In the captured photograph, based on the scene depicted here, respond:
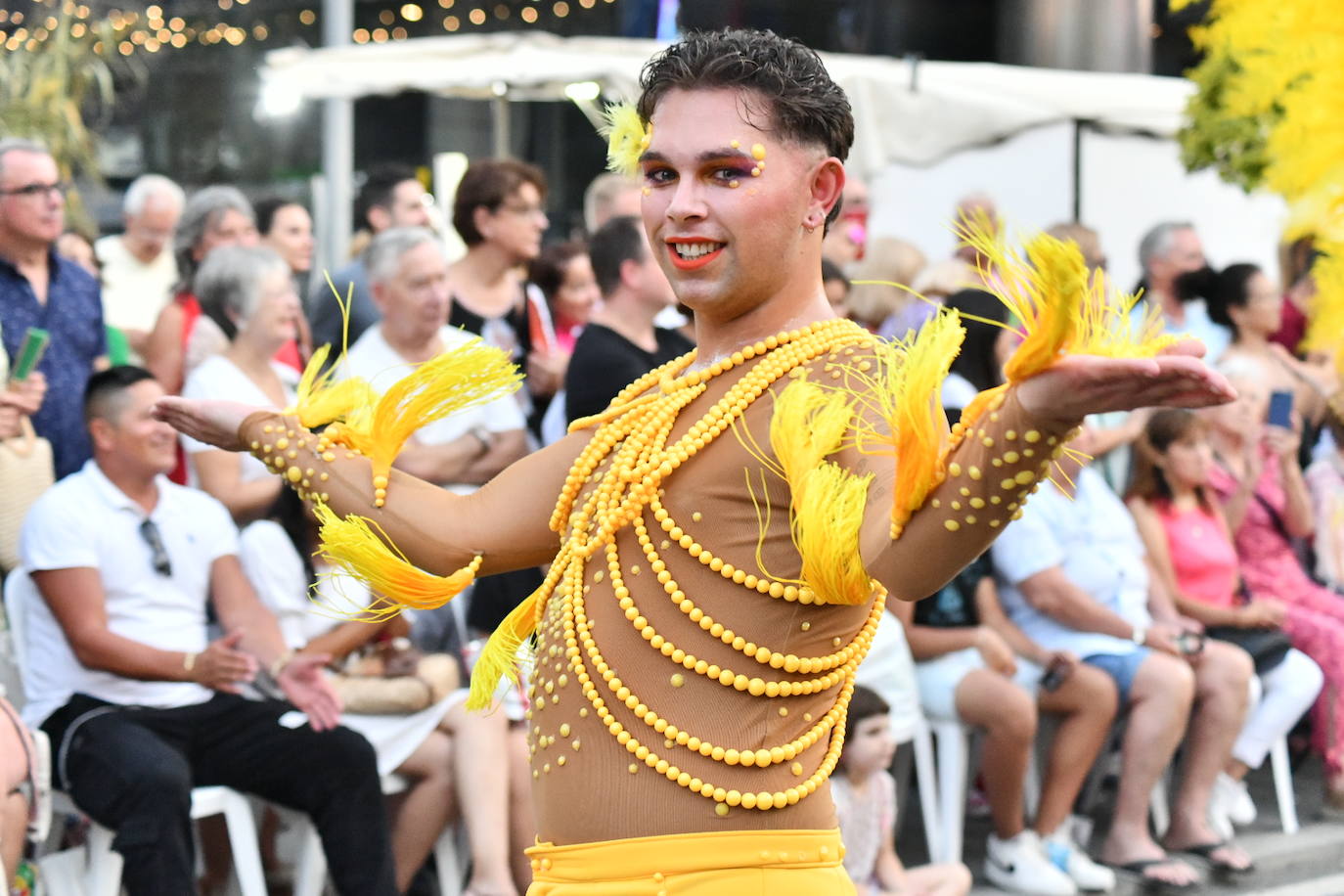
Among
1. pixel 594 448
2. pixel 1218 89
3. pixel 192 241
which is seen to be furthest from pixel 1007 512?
pixel 1218 89

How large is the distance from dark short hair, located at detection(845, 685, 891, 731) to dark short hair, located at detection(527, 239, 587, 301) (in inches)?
96.4

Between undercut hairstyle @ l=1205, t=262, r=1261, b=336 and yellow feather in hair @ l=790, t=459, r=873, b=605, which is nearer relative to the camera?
yellow feather in hair @ l=790, t=459, r=873, b=605

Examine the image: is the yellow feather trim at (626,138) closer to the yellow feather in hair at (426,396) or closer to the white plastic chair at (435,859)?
the yellow feather in hair at (426,396)

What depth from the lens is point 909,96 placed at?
9.31 metres

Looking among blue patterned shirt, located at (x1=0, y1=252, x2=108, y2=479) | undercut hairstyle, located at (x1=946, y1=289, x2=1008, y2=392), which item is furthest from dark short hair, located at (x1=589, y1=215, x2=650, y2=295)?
blue patterned shirt, located at (x1=0, y1=252, x2=108, y2=479)

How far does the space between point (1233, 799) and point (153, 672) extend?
434cm

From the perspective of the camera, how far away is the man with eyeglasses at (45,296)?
5742 millimetres

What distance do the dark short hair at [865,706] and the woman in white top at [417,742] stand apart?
1.02 metres

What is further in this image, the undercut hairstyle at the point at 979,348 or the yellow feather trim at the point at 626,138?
the undercut hairstyle at the point at 979,348

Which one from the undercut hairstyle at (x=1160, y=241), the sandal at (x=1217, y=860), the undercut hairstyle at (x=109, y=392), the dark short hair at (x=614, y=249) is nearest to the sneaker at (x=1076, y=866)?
the sandal at (x=1217, y=860)

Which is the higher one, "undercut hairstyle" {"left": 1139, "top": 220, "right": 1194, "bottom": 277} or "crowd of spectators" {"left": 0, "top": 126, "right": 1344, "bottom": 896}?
"undercut hairstyle" {"left": 1139, "top": 220, "right": 1194, "bottom": 277}

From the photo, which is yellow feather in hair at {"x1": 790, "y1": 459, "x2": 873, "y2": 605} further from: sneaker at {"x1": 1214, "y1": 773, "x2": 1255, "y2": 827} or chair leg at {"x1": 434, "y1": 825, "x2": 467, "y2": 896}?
sneaker at {"x1": 1214, "y1": 773, "x2": 1255, "y2": 827}

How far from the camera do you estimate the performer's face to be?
8.18 feet

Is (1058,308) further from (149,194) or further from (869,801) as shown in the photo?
(149,194)
